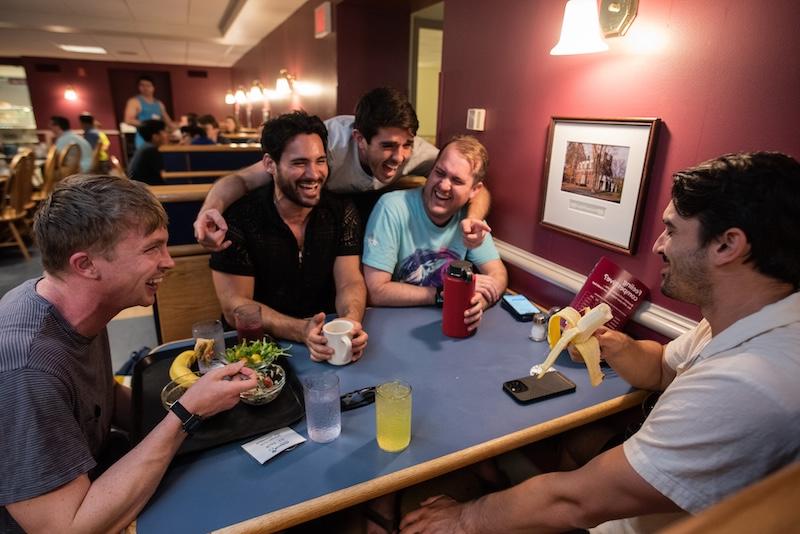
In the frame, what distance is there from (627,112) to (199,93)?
12.4 m

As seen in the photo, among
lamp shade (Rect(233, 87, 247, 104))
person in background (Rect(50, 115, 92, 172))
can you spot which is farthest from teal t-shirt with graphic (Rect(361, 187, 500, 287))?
lamp shade (Rect(233, 87, 247, 104))

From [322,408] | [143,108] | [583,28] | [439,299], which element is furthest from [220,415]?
[143,108]

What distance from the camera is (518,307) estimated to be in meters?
1.74

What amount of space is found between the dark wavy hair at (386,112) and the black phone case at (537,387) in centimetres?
117

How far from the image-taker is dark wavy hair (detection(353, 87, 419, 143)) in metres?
1.90

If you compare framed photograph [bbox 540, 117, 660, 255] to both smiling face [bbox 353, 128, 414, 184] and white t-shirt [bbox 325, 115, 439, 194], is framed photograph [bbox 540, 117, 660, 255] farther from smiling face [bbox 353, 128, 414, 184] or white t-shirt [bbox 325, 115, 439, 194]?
white t-shirt [bbox 325, 115, 439, 194]

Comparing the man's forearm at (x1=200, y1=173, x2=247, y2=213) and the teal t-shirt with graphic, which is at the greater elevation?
the man's forearm at (x1=200, y1=173, x2=247, y2=213)

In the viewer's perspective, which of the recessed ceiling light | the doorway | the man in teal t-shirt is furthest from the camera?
the recessed ceiling light

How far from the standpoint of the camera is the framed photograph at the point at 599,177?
4.98 ft

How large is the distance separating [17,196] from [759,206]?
20.0ft

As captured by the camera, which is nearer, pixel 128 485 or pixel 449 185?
pixel 128 485

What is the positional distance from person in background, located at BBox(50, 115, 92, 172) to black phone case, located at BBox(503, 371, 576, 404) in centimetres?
718

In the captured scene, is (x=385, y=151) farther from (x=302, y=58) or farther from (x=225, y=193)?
(x=302, y=58)

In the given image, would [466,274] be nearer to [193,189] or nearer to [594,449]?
[594,449]
